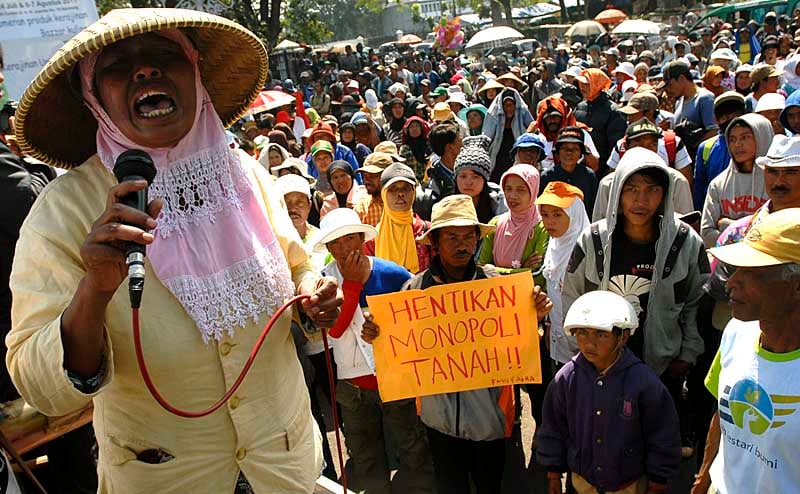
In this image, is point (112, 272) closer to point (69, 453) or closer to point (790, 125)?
point (69, 453)

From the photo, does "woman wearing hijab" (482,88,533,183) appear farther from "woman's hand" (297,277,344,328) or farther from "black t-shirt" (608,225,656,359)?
"woman's hand" (297,277,344,328)

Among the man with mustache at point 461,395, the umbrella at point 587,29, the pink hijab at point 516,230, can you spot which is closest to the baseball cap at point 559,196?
the pink hijab at point 516,230

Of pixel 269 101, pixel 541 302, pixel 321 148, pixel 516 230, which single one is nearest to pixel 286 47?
pixel 269 101

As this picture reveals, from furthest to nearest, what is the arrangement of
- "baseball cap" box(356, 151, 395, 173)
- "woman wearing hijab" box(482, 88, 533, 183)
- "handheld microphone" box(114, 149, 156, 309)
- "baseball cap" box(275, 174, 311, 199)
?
"woman wearing hijab" box(482, 88, 533, 183)
"baseball cap" box(356, 151, 395, 173)
"baseball cap" box(275, 174, 311, 199)
"handheld microphone" box(114, 149, 156, 309)

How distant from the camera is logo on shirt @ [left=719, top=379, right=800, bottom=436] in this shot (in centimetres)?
204

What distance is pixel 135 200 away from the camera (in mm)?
1314

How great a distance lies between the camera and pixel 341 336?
3623 millimetres

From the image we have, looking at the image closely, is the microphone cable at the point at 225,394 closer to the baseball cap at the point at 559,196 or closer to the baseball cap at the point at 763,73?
the baseball cap at the point at 559,196

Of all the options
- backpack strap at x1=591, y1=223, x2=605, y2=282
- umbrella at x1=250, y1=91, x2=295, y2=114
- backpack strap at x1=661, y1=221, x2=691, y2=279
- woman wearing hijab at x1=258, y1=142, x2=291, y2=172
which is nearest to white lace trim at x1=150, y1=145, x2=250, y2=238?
backpack strap at x1=591, y1=223, x2=605, y2=282

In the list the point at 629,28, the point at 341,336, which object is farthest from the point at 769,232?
the point at 629,28

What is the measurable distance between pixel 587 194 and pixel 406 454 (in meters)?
2.93

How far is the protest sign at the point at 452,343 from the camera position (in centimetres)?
297

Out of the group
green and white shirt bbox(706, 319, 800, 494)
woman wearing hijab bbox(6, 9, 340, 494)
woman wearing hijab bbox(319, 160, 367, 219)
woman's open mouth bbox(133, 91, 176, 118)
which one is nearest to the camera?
woman wearing hijab bbox(6, 9, 340, 494)

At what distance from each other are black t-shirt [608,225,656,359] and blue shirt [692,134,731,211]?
2079 mm
